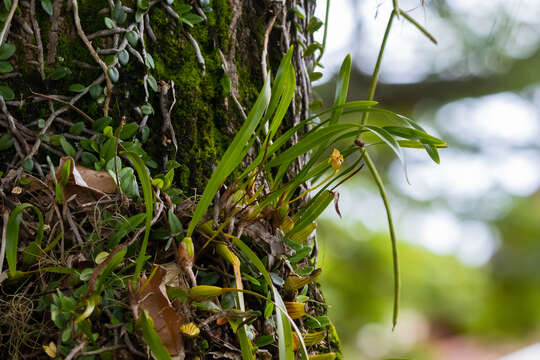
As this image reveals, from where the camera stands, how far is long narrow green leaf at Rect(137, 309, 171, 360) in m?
0.55

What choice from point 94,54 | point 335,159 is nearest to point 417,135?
point 335,159

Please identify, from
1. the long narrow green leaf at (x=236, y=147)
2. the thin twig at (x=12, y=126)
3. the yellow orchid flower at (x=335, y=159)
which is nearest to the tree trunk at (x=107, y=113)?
the thin twig at (x=12, y=126)

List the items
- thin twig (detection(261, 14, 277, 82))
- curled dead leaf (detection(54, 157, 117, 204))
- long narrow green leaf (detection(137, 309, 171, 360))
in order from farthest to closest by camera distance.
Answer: thin twig (detection(261, 14, 277, 82))
curled dead leaf (detection(54, 157, 117, 204))
long narrow green leaf (detection(137, 309, 171, 360))

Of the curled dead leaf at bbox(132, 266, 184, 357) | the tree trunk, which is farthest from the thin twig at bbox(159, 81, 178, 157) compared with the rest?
the curled dead leaf at bbox(132, 266, 184, 357)

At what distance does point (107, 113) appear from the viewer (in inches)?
28.3

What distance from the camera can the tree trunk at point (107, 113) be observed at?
63 centimetres

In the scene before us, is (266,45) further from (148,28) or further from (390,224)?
(390,224)

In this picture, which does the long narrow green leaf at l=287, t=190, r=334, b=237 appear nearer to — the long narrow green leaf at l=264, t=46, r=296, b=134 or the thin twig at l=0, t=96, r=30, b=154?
the long narrow green leaf at l=264, t=46, r=296, b=134

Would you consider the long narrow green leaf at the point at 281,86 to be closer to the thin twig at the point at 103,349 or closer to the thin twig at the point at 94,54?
the thin twig at the point at 94,54

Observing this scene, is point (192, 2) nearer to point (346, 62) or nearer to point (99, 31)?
point (99, 31)

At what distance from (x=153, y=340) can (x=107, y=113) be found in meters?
0.36

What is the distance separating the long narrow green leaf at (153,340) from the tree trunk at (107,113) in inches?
1.8

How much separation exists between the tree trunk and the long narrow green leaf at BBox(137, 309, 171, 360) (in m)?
0.05

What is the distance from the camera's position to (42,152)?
685 mm
